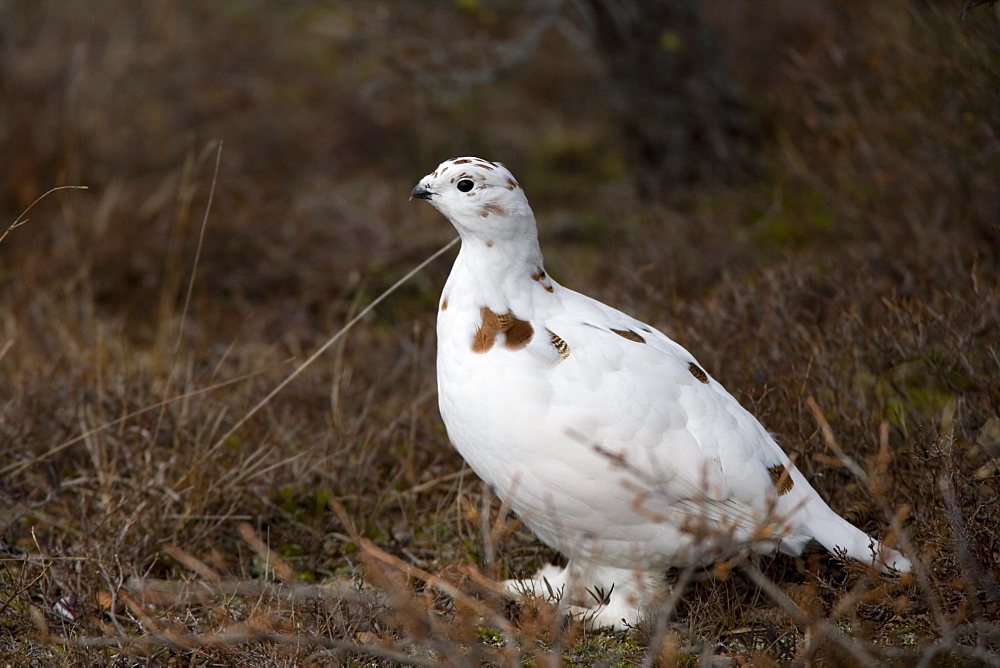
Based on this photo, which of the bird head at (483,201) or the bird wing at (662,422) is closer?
the bird wing at (662,422)

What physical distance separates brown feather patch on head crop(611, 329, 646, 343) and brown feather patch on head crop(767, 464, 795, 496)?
0.47 metres

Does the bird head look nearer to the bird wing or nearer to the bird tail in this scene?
the bird wing

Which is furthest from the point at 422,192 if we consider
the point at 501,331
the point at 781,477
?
the point at 781,477

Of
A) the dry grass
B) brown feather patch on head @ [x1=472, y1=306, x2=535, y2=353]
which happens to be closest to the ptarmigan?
brown feather patch on head @ [x1=472, y1=306, x2=535, y2=353]

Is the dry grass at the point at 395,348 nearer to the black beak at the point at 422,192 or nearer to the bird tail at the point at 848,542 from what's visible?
the bird tail at the point at 848,542

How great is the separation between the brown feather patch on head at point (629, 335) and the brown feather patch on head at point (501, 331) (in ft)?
0.79

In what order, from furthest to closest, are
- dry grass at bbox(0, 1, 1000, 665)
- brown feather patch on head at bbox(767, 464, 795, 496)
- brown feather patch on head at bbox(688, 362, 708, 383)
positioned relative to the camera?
brown feather patch on head at bbox(688, 362, 708, 383) → brown feather patch on head at bbox(767, 464, 795, 496) → dry grass at bbox(0, 1, 1000, 665)

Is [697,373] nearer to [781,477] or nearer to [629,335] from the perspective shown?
[629,335]

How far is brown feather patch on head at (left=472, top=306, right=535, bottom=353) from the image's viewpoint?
2.49 m

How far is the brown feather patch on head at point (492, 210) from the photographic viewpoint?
8.50 feet

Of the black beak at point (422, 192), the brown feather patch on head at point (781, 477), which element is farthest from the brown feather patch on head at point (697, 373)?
the black beak at point (422, 192)

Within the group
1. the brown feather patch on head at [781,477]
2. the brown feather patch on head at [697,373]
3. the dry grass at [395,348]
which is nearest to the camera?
the dry grass at [395,348]

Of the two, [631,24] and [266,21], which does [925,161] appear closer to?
[631,24]

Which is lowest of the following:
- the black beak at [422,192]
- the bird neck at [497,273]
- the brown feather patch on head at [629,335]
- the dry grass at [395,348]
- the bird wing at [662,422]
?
the dry grass at [395,348]
